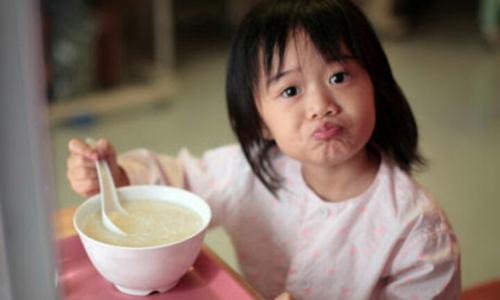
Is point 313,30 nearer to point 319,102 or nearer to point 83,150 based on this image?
point 319,102

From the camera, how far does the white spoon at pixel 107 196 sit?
25.2 inches

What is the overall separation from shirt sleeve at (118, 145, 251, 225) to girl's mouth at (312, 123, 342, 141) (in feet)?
0.50

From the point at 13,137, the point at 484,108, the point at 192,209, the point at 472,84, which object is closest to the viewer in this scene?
the point at 13,137

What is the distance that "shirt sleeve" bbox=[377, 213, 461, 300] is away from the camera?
0.72 m

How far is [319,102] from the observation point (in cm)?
69

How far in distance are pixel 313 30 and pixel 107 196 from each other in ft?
0.85

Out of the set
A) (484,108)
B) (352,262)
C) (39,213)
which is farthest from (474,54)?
(39,213)

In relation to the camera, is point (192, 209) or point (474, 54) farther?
point (474, 54)

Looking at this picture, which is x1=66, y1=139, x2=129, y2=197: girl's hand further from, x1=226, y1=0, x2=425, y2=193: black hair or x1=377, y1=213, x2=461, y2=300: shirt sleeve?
x1=377, y1=213, x2=461, y2=300: shirt sleeve

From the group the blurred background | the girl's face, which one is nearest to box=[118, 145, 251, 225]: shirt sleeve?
the girl's face

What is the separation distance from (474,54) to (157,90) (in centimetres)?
136

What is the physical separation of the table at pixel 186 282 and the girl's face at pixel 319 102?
0.16 meters

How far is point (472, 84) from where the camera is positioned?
2.64 m

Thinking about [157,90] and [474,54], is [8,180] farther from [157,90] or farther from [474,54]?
[474,54]
